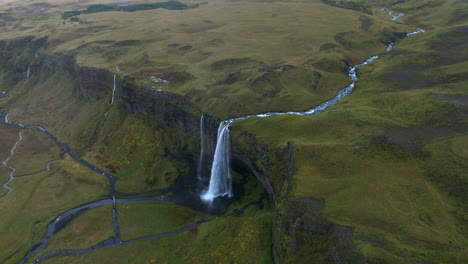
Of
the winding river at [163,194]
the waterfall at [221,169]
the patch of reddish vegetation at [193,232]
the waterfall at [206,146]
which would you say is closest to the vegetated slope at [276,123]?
the patch of reddish vegetation at [193,232]

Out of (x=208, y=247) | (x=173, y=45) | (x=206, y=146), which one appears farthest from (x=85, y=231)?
(x=173, y=45)

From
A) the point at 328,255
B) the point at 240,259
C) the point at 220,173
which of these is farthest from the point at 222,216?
the point at 328,255

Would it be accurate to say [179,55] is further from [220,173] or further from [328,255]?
[328,255]

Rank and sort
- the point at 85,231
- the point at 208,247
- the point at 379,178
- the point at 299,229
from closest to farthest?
the point at 299,229
the point at 379,178
the point at 208,247
the point at 85,231

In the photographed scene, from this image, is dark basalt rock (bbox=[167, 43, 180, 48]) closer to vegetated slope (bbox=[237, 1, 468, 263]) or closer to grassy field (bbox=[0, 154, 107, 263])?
grassy field (bbox=[0, 154, 107, 263])

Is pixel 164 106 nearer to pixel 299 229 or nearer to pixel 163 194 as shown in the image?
pixel 163 194
